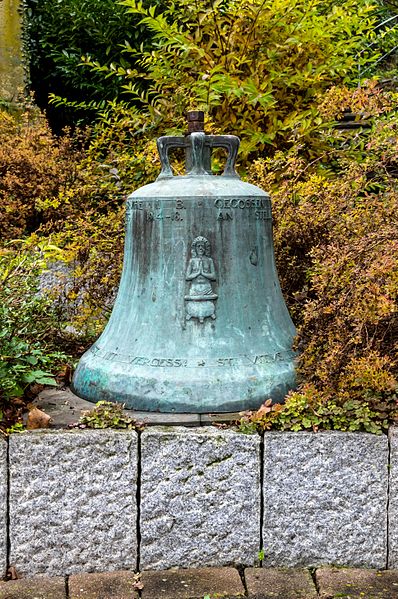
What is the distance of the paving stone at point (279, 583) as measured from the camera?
2.57 m

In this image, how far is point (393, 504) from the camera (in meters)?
2.78

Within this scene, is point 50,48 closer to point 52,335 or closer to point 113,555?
point 52,335

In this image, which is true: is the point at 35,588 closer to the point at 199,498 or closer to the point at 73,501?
Result: the point at 73,501

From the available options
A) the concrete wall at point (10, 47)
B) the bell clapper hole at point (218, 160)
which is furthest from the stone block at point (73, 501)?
the concrete wall at point (10, 47)

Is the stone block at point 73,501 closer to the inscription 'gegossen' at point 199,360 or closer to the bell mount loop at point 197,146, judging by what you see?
the inscription 'gegossen' at point 199,360

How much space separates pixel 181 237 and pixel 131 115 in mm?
2735

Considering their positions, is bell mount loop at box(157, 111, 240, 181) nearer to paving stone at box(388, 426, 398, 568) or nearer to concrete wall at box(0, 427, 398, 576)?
concrete wall at box(0, 427, 398, 576)

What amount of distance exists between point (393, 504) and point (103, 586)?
111 cm

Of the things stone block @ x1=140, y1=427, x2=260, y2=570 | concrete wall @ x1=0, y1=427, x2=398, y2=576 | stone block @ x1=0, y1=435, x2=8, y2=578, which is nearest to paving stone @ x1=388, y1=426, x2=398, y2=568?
concrete wall @ x1=0, y1=427, x2=398, y2=576

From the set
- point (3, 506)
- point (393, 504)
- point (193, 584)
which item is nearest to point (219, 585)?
point (193, 584)

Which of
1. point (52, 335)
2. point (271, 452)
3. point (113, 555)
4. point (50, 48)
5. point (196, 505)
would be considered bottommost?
point (113, 555)

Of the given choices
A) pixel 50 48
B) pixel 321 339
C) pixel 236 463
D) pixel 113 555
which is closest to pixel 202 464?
pixel 236 463

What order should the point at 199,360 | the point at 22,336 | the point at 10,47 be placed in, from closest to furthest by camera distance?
the point at 199,360, the point at 22,336, the point at 10,47

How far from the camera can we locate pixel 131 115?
5.54 meters
